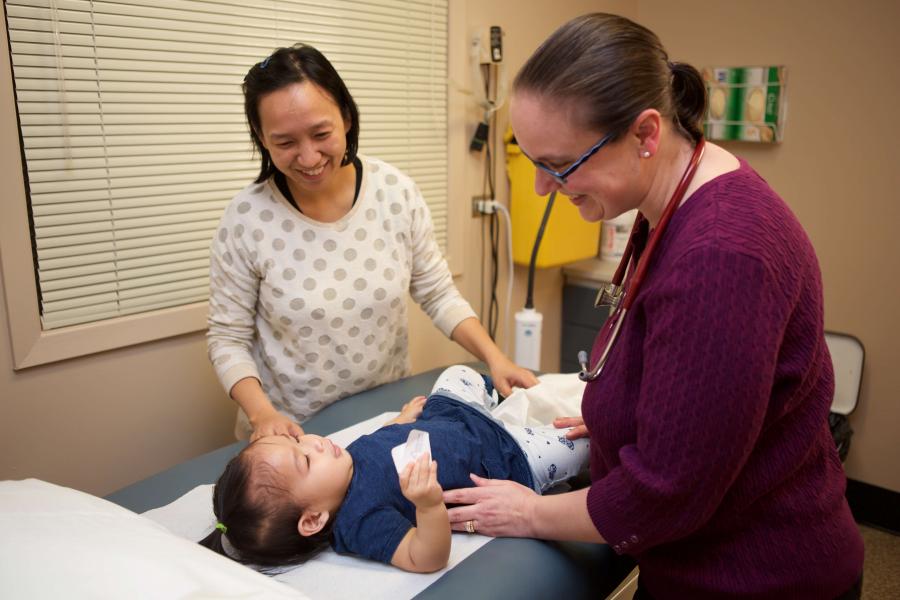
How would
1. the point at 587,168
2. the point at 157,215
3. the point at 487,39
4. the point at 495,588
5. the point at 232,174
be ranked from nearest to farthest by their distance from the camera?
the point at 587,168 < the point at 495,588 < the point at 157,215 < the point at 232,174 < the point at 487,39

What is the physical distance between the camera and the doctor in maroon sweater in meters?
0.83

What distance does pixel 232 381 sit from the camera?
163 centimetres

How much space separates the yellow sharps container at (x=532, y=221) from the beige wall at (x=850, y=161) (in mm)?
785

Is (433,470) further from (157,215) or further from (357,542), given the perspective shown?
(157,215)

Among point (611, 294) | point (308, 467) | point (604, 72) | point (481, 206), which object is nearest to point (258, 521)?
point (308, 467)

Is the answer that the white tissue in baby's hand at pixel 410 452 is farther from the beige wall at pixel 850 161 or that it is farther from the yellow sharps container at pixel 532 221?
the beige wall at pixel 850 161

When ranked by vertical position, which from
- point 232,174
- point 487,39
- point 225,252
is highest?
point 487,39

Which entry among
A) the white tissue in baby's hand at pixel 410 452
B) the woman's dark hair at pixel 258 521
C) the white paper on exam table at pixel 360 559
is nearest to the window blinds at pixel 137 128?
the white paper on exam table at pixel 360 559

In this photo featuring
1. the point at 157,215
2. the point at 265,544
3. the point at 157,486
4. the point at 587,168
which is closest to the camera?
the point at 587,168

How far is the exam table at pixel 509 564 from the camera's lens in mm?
1131

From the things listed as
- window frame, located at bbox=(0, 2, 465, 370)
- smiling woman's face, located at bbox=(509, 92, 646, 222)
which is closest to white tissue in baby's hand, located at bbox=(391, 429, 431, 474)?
smiling woman's face, located at bbox=(509, 92, 646, 222)

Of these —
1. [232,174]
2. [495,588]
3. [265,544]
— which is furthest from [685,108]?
[232,174]

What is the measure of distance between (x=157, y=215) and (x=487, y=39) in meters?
1.39

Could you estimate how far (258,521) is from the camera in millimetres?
1240
